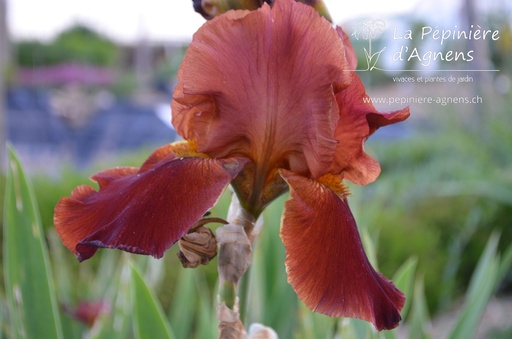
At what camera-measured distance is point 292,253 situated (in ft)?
1.29

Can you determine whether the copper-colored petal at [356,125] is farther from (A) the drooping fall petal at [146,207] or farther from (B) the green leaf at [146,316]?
(B) the green leaf at [146,316]

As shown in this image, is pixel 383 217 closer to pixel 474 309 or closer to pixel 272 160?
pixel 474 309

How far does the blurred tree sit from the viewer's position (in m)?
9.92

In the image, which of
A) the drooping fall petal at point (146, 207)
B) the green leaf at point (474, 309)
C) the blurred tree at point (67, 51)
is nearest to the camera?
the drooping fall petal at point (146, 207)

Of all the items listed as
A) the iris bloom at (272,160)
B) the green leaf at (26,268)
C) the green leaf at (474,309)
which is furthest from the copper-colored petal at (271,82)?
the green leaf at (474,309)

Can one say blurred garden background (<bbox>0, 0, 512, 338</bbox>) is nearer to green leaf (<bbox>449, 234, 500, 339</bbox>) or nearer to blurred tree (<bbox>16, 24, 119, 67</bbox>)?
green leaf (<bbox>449, 234, 500, 339</bbox>)

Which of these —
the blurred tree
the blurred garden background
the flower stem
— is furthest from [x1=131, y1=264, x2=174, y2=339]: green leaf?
the blurred tree

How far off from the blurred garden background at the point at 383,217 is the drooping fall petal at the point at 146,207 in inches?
5.2

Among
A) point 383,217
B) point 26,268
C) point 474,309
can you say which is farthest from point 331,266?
point 383,217

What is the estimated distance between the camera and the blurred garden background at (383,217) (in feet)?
2.34

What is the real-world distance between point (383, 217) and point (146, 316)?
1.92m

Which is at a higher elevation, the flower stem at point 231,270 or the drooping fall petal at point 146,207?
the drooping fall petal at point 146,207

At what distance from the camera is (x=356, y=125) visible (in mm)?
458

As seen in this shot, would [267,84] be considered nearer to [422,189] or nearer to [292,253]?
[292,253]
